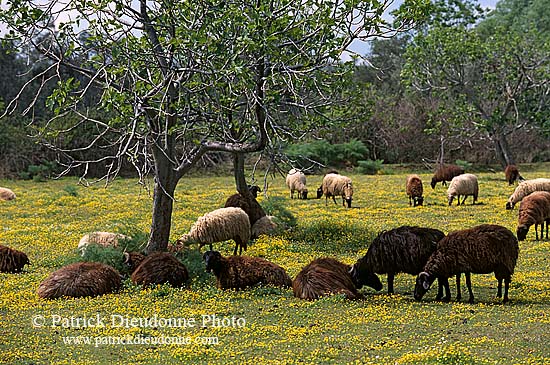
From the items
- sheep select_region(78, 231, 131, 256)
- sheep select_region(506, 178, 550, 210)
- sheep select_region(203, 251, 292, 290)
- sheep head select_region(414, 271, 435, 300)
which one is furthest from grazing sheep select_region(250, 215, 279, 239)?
sheep select_region(506, 178, 550, 210)

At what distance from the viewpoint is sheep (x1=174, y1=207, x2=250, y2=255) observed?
48.9ft

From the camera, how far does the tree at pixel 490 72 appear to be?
34.4 m

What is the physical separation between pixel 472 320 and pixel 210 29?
5823mm

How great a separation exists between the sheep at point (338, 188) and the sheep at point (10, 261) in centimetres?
1263

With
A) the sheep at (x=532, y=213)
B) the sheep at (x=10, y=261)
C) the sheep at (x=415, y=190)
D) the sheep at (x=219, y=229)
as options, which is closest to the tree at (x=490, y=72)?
the sheep at (x=415, y=190)

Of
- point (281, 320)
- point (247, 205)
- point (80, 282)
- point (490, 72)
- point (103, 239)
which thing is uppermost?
point (490, 72)

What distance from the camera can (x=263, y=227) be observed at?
1750cm

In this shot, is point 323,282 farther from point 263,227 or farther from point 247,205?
point 247,205

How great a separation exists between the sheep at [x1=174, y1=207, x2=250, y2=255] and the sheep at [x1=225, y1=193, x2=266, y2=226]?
79.5 inches

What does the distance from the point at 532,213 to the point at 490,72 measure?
20.9 metres

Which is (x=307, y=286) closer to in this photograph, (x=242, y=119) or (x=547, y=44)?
(x=242, y=119)

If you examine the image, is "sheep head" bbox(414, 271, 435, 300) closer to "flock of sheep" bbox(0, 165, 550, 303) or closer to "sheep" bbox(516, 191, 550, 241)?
"flock of sheep" bbox(0, 165, 550, 303)

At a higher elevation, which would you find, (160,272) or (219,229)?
(219,229)

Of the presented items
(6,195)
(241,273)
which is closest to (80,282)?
(241,273)
